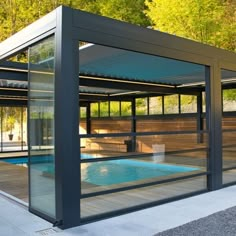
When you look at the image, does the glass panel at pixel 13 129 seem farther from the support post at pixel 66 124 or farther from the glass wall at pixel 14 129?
the support post at pixel 66 124

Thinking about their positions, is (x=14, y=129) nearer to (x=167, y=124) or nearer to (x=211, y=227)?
(x=167, y=124)

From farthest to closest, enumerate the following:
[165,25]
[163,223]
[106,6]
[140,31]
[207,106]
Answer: [106,6], [165,25], [207,106], [140,31], [163,223]

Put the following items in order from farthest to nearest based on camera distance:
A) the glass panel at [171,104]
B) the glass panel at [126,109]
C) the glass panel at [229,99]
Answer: the glass panel at [126,109] < the glass panel at [171,104] < the glass panel at [229,99]

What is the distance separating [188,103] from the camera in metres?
14.2

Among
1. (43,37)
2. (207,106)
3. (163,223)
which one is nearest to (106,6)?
(207,106)

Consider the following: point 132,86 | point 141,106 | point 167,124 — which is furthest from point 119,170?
point 141,106

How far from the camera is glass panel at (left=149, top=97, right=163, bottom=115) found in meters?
15.3

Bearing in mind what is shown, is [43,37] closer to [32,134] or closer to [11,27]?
[32,134]

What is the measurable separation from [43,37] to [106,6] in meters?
11.9

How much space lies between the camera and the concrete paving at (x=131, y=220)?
4.50 metres

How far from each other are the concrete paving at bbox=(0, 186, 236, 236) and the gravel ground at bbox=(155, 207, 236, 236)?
137mm

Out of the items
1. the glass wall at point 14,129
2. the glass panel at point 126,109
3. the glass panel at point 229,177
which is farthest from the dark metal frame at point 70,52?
the glass wall at point 14,129

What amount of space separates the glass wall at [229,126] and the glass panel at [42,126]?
435 cm

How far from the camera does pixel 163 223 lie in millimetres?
4855
